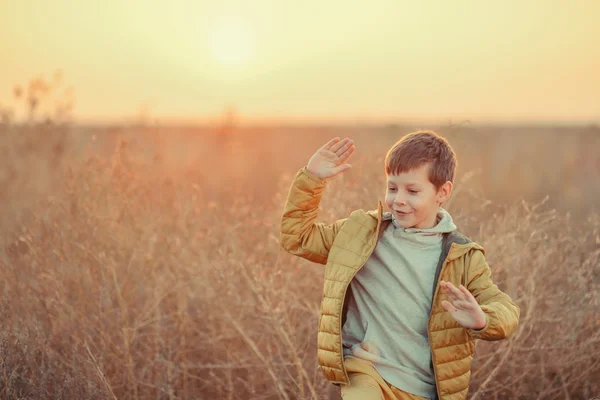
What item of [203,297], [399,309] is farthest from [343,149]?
[203,297]

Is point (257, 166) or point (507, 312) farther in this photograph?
point (257, 166)

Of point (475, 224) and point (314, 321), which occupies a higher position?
point (475, 224)

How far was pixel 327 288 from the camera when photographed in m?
2.72

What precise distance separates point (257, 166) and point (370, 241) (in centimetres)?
1045

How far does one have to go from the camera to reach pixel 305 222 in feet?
9.21

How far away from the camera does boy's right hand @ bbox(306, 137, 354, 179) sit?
2.77 m

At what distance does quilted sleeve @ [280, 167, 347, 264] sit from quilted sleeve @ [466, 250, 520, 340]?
588 mm

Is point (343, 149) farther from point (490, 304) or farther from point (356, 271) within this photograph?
point (490, 304)

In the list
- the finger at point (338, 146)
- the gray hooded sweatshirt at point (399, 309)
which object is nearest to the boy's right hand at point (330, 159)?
the finger at point (338, 146)

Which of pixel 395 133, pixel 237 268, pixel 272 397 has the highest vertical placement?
pixel 395 133

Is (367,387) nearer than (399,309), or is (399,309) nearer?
(367,387)

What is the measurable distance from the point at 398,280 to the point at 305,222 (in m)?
0.45

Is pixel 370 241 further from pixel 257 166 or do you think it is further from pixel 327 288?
pixel 257 166

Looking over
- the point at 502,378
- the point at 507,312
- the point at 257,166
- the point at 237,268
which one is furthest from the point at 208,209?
the point at 257,166
